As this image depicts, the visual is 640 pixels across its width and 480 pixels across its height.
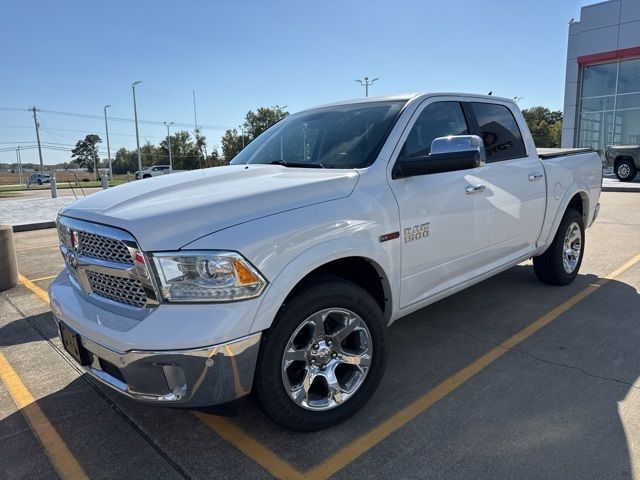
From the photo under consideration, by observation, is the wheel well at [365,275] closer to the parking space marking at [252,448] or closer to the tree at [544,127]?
the parking space marking at [252,448]

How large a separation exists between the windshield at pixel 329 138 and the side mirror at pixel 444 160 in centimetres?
21

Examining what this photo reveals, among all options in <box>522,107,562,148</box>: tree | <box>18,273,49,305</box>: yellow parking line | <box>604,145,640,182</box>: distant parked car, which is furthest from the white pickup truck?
<box>522,107,562,148</box>: tree

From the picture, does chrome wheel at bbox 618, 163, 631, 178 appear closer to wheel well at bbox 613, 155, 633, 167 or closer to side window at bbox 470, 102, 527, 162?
wheel well at bbox 613, 155, 633, 167

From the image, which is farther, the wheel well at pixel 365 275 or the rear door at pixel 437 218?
the rear door at pixel 437 218

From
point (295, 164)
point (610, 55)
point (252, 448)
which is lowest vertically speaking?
point (252, 448)

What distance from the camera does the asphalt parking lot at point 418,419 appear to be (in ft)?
8.25

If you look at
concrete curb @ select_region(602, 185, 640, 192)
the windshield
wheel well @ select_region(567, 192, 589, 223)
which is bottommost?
concrete curb @ select_region(602, 185, 640, 192)

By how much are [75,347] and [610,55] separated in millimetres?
29670

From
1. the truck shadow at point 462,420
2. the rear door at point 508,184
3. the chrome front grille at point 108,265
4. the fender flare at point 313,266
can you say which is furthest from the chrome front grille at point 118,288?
the rear door at point 508,184

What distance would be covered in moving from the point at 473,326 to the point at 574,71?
27.9 meters

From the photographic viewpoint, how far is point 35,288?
6.05m

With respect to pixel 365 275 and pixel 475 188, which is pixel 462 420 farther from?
pixel 475 188

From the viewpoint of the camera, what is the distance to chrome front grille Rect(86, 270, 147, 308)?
7.86ft

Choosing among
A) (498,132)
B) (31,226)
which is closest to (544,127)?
(31,226)
